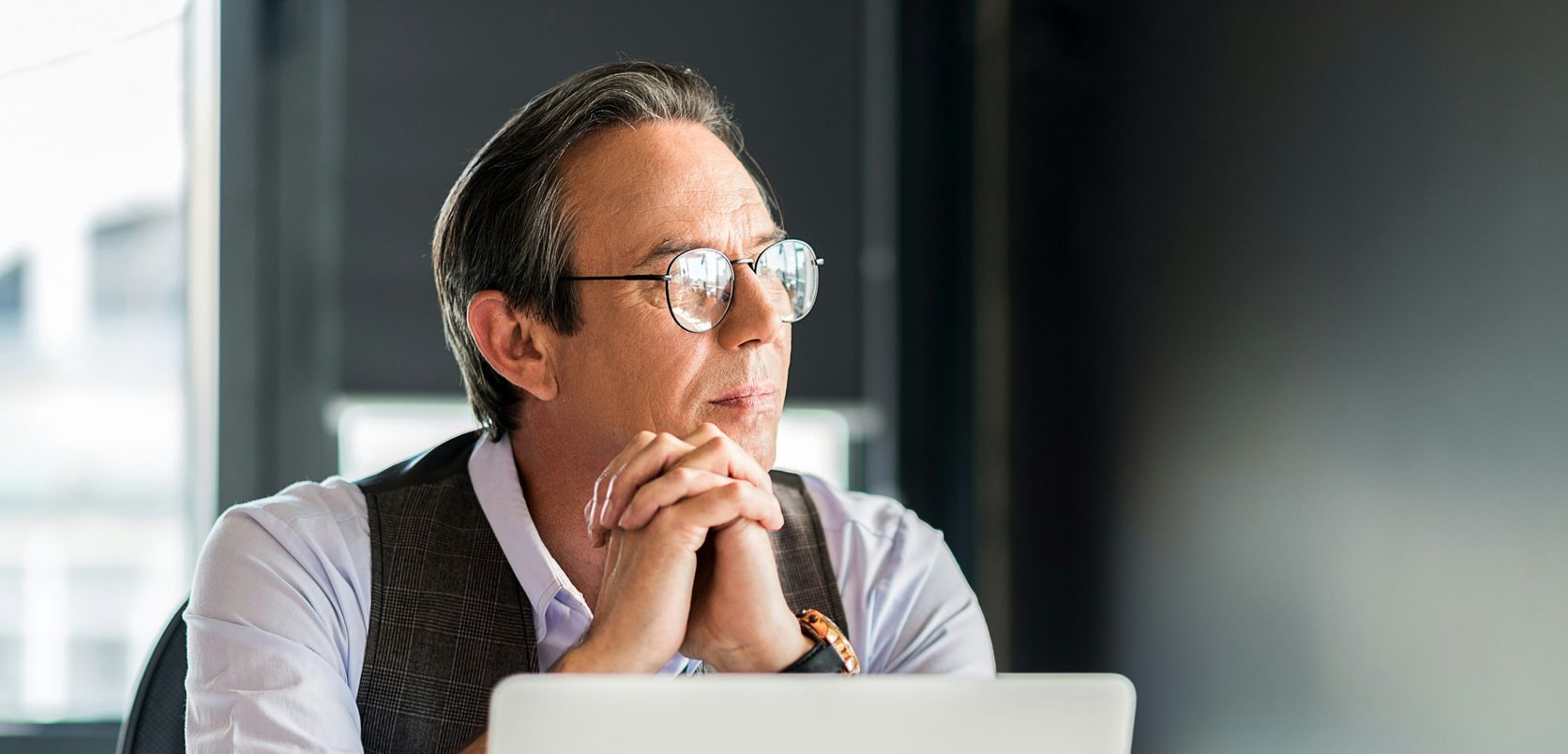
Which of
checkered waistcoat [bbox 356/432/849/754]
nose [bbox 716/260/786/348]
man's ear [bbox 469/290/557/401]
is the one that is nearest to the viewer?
checkered waistcoat [bbox 356/432/849/754]

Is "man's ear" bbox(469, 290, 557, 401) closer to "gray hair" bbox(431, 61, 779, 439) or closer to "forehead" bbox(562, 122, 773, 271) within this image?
"gray hair" bbox(431, 61, 779, 439)

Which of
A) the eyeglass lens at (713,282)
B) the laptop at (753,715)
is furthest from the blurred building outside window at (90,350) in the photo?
the laptop at (753,715)

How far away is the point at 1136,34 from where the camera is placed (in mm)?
2195

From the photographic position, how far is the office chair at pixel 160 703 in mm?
1285

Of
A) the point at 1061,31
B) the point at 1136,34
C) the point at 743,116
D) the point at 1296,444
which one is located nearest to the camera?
the point at 1296,444

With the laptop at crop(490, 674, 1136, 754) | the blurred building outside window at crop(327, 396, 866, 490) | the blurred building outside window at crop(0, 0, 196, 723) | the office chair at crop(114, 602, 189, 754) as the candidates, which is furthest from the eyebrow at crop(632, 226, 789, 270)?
the blurred building outside window at crop(0, 0, 196, 723)

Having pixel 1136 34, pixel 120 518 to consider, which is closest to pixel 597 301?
pixel 1136 34

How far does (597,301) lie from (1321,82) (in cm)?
91

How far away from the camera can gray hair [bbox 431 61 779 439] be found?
1534 millimetres

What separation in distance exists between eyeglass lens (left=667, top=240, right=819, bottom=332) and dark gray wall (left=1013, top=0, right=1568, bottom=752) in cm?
65

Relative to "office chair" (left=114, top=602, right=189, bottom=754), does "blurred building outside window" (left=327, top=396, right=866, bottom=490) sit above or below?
above

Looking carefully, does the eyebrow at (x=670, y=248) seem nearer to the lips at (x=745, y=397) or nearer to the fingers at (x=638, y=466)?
the lips at (x=745, y=397)

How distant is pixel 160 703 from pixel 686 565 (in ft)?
1.92

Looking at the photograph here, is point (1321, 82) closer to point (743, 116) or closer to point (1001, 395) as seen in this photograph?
point (1001, 395)
